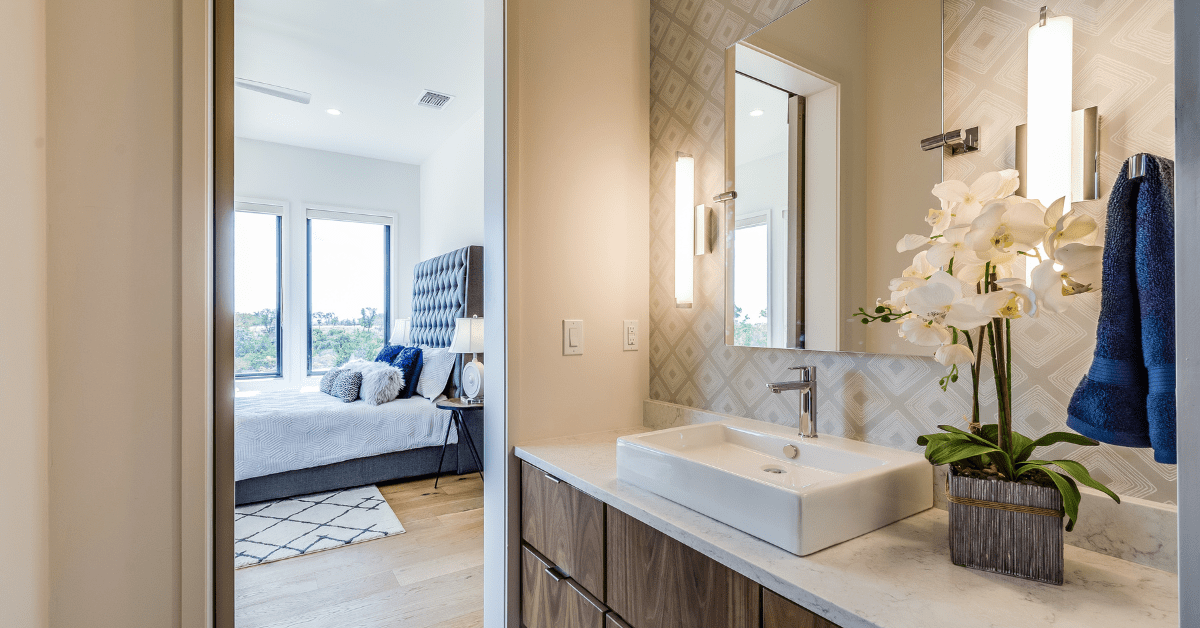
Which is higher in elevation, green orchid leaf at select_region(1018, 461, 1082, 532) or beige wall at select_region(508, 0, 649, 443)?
beige wall at select_region(508, 0, 649, 443)

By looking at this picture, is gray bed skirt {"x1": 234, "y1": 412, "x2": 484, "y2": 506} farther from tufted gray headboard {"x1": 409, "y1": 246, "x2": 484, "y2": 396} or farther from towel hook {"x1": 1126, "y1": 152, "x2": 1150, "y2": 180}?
towel hook {"x1": 1126, "y1": 152, "x2": 1150, "y2": 180}

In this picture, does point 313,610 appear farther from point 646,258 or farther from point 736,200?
point 736,200

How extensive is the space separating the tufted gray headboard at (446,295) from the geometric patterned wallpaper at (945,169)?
230cm

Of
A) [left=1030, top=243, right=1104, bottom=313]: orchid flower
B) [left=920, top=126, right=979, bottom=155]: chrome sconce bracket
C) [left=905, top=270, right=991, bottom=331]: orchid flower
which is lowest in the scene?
[left=905, top=270, right=991, bottom=331]: orchid flower

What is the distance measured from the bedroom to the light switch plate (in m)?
0.87

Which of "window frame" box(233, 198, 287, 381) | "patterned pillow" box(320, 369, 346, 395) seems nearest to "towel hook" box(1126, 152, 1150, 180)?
"patterned pillow" box(320, 369, 346, 395)

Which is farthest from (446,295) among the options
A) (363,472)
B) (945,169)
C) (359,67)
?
(945,169)

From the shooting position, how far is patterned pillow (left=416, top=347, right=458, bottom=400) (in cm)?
380

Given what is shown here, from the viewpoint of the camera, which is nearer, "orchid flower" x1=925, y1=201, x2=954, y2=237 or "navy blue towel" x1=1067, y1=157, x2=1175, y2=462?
"navy blue towel" x1=1067, y1=157, x2=1175, y2=462

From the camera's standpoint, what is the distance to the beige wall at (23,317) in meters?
0.87

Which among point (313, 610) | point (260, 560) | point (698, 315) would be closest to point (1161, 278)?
point (698, 315)

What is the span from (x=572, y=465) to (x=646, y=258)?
0.78 metres

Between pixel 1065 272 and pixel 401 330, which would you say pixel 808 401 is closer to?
pixel 1065 272

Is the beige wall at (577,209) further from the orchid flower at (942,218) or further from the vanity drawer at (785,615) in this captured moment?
the orchid flower at (942,218)
